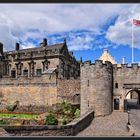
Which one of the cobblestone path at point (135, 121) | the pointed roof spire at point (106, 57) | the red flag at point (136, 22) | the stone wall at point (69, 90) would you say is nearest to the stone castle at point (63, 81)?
the stone wall at point (69, 90)

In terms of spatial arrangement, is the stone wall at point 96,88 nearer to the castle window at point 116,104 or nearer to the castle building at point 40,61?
the castle window at point 116,104

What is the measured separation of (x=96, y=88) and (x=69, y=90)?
21.9ft

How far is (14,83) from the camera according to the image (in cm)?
3453

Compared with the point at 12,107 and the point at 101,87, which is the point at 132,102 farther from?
the point at 12,107

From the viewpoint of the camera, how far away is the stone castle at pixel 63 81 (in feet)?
81.3

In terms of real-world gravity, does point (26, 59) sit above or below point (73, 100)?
above

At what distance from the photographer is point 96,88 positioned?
2466cm

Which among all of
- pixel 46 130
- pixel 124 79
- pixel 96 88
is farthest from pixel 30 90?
pixel 46 130

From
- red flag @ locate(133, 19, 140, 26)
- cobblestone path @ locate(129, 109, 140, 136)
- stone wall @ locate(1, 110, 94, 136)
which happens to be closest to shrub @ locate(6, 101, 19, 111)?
cobblestone path @ locate(129, 109, 140, 136)

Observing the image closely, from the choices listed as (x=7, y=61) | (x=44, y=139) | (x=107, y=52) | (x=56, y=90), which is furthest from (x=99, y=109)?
(x=107, y=52)

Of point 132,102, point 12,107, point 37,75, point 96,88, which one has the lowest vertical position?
point 12,107
